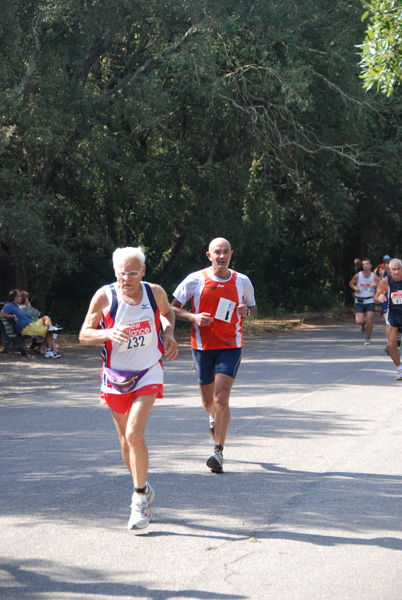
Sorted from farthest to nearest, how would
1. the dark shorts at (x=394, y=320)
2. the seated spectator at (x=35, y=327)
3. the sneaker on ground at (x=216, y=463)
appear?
the seated spectator at (x=35, y=327), the dark shorts at (x=394, y=320), the sneaker on ground at (x=216, y=463)

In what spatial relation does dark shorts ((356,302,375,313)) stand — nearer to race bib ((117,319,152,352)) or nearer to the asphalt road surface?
the asphalt road surface

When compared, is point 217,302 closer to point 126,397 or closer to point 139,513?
point 126,397

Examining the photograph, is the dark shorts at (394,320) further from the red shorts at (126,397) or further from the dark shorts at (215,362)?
the red shorts at (126,397)

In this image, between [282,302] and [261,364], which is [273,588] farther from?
[282,302]

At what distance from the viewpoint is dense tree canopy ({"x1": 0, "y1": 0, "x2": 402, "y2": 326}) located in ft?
53.5

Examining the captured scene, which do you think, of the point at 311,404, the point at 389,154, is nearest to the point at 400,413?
the point at 311,404

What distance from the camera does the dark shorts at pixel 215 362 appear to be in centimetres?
720

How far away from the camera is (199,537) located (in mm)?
5141

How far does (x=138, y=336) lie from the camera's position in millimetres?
5539

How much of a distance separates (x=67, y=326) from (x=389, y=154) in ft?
33.1

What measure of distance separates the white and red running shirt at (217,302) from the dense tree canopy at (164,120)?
852 cm

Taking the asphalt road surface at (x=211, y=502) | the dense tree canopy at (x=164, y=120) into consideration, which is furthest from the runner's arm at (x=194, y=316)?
the dense tree canopy at (x=164, y=120)

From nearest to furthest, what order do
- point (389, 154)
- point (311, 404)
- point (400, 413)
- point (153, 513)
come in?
point (153, 513) < point (400, 413) < point (311, 404) < point (389, 154)

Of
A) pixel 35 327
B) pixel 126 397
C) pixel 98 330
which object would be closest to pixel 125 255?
pixel 98 330
